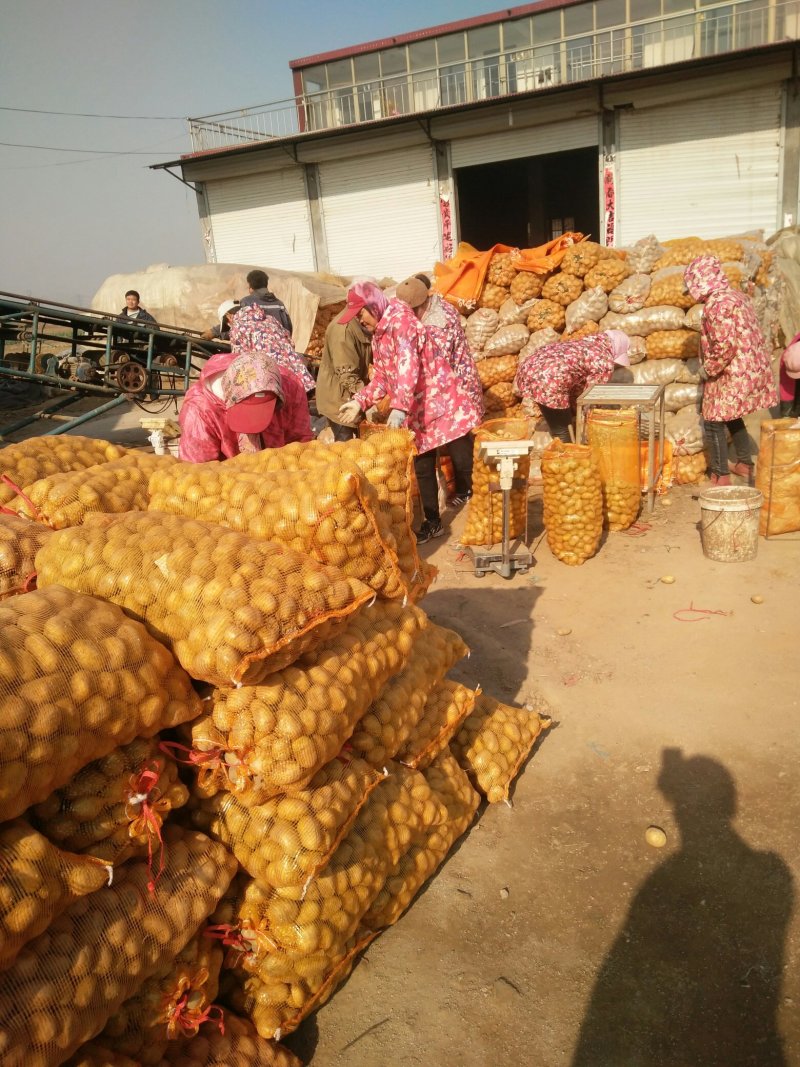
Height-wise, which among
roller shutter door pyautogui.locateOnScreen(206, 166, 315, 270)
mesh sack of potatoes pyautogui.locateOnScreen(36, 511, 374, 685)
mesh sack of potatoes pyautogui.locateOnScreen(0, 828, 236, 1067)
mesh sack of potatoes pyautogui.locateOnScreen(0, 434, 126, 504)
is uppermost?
roller shutter door pyautogui.locateOnScreen(206, 166, 315, 270)

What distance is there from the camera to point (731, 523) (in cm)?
516

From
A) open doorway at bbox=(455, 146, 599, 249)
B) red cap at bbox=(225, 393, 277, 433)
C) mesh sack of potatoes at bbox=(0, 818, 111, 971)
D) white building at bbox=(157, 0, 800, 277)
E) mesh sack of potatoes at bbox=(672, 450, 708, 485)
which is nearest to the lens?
mesh sack of potatoes at bbox=(0, 818, 111, 971)

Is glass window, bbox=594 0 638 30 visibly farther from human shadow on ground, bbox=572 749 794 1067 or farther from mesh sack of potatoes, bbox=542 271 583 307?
human shadow on ground, bbox=572 749 794 1067

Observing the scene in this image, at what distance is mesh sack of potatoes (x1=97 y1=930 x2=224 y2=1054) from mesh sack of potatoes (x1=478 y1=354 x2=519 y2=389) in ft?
24.1

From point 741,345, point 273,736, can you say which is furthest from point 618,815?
point 741,345

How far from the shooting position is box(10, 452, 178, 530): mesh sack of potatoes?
2.45 m

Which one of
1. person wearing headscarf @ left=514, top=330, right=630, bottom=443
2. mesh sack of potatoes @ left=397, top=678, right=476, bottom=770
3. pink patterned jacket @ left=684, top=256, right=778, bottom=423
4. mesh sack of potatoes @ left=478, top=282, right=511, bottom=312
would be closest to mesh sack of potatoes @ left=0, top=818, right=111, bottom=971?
mesh sack of potatoes @ left=397, top=678, right=476, bottom=770

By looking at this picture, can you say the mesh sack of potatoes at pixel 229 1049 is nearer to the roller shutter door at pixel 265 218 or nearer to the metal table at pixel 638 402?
the metal table at pixel 638 402

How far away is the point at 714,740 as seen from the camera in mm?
3334

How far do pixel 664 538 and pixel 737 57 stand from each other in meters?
12.4

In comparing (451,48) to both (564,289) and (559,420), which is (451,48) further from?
(559,420)

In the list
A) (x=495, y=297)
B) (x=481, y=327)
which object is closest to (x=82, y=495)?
(x=481, y=327)

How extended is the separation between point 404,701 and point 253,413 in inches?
68.3

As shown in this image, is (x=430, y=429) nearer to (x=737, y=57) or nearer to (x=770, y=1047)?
(x=770, y=1047)
